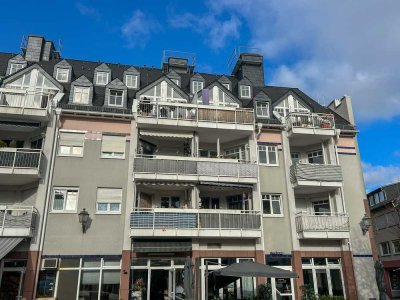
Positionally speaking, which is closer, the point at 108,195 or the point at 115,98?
the point at 108,195

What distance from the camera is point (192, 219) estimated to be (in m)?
20.7

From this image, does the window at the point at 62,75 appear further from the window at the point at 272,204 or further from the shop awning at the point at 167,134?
the window at the point at 272,204

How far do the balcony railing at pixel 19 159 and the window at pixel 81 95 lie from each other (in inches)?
192

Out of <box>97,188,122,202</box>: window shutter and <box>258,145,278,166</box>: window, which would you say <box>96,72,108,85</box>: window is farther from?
<box>258,145,278,166</box>: window

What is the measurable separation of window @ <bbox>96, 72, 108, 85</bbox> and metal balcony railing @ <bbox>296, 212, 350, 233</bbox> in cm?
1622

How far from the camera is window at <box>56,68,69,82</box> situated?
1019 inches

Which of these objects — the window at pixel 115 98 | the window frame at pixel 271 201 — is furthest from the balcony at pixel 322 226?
the window at pixel 115 98

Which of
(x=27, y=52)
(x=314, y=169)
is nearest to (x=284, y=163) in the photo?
(x=314, y=169)

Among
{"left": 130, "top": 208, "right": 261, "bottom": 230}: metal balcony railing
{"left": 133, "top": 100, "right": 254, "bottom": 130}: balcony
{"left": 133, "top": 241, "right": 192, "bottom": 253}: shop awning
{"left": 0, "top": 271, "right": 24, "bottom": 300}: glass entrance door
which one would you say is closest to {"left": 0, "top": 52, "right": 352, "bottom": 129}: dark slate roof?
{"left": 133, "top": 100, "right": 254, "bottom": 130}: balcony

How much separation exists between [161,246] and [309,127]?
12.2 m

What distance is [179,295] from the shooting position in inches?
774

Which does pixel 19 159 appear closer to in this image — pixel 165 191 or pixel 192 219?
pixel 165 191

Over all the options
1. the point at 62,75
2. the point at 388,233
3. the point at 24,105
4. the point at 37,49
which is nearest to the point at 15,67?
the point at 62,75

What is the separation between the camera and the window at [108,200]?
21.0 metres
